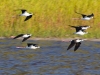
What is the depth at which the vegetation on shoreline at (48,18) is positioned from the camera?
37906 millimetres

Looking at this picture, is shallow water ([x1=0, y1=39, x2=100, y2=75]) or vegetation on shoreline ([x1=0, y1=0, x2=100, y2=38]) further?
vegetation on shoreline ([x1=0, y1=0, x2=100, y2=38])

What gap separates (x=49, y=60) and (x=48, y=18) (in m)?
13.9

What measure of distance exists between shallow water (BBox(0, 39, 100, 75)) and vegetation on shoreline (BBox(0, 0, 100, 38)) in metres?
4.28

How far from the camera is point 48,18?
3953 cm

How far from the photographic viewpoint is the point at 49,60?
85.0 feet

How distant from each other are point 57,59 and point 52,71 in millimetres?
3778

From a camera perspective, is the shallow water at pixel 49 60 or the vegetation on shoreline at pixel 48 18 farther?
the vegetation on shoreline at pixel 48 18

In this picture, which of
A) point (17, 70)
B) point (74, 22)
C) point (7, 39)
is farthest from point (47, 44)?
point (17, 70)

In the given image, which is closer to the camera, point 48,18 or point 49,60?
point 49,60

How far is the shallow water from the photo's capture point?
22.7 metres

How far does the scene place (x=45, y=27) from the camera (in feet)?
126

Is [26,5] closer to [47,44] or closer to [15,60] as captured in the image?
[47,44]

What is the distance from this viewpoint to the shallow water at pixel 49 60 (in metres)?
22.7

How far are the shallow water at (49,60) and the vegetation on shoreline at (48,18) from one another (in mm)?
4282
